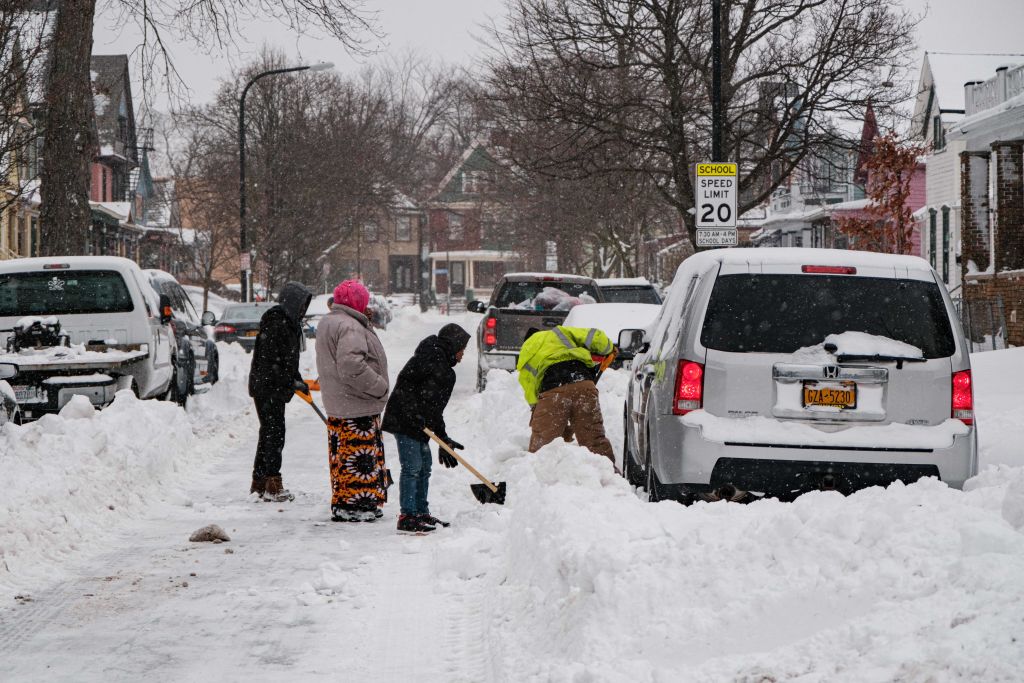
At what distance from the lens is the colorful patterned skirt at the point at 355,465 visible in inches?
366

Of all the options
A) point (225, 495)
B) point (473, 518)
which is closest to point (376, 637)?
point (473, 518)

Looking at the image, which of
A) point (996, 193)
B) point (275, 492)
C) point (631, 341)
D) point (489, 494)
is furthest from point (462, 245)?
point (489, 494)

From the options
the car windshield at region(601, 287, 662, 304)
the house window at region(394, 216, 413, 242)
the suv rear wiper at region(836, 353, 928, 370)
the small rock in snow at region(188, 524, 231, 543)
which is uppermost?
the house window at region(394, 216, 413, 242)

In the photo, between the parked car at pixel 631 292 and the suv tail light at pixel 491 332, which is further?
the parked car at pixel 631 292

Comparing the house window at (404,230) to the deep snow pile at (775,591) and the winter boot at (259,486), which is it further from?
the deep snow pile at (775,591)

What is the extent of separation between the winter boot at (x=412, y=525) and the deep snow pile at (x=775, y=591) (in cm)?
213

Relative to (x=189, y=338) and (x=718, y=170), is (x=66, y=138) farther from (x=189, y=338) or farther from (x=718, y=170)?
(x=718, y=170)

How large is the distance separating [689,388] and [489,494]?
7.66 ft

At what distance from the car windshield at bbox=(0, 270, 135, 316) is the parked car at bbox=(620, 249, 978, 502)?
8.43 metres

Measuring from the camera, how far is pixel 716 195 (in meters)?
16.8

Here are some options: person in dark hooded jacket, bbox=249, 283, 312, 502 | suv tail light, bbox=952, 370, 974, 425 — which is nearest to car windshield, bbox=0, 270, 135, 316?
person in dark hooded jacket, bbox=249, 283, 312, 502

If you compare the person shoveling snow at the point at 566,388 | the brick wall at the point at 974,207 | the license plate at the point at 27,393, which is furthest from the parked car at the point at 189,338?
the brick wall at the point at 974,207

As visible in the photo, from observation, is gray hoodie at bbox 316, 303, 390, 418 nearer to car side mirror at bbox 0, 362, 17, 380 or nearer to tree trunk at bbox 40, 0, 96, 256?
car side mirror at bbox 0, 362, 17, 380

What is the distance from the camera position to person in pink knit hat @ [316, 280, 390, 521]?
9.23m
